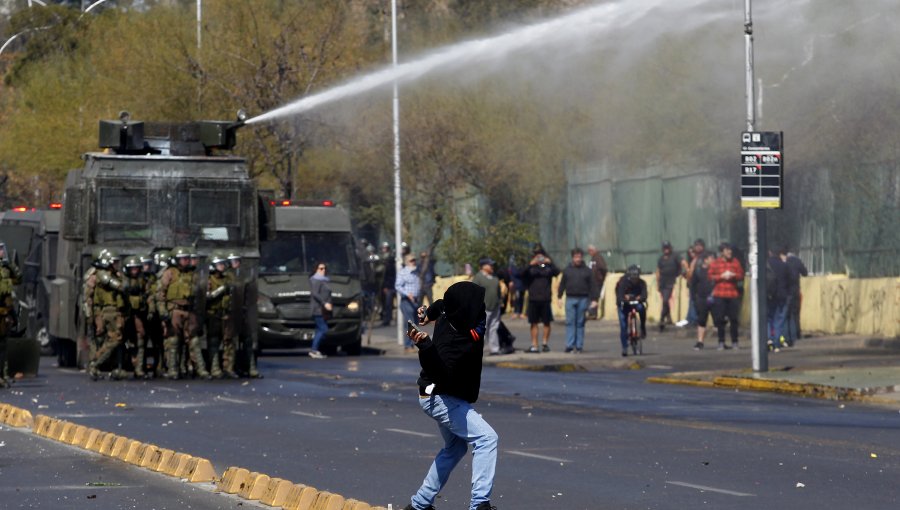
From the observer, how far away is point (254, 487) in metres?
11.3

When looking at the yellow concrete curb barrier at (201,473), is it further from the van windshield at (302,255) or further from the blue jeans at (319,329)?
the van windshield at (302,255)

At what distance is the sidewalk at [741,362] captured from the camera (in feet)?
71.8

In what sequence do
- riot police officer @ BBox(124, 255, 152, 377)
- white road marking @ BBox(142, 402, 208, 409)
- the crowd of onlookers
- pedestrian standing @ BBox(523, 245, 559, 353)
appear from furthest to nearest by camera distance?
pedestrian standing @ BBox(523, 245, 559, 353) < the crowd of onlookers < riot police officer @ BBox(124, 255, 152, 377) < white road marking @ BBox(142, 402, 208, 409)

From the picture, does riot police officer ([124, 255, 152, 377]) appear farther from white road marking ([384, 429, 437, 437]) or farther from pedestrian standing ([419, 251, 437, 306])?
pedestrian standing ([419, 251, 437, 306])

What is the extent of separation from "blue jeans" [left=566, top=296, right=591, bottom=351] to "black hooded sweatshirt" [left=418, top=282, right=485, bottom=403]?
2028cm

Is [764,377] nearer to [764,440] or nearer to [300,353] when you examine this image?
[764,440]

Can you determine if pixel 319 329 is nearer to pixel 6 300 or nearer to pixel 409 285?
pixel 409 285

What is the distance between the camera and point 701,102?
119 feet

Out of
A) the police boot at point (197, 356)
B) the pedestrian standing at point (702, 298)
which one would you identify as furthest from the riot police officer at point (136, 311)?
the pedestrian standing at point (702, 298)

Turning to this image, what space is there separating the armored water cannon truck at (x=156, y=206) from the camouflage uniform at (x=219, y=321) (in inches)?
15.8

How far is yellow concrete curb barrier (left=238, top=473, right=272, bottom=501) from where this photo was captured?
1123 cm

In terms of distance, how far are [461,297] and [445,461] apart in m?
0.96

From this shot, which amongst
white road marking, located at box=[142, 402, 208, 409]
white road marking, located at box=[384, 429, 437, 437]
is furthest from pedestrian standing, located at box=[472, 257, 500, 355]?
white road marking, located at box=[384, 429, 437, 437]

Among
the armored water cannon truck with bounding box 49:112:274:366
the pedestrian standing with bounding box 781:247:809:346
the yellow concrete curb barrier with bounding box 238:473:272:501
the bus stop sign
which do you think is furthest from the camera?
the pedestrian standing with bounding box 781:247:809:346
